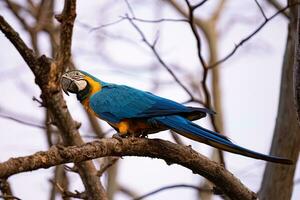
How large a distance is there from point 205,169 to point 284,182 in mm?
1200

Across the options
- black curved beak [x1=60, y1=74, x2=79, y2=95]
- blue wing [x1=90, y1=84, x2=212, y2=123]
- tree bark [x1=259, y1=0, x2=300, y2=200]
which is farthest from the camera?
tree bark [x1=259, y1=0, x2=300, y2=200]

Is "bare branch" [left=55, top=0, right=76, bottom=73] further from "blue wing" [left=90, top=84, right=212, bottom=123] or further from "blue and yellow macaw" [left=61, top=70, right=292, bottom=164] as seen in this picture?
"blue wing" [left=90, top=84, right=212, bottom=123]

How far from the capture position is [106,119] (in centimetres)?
383

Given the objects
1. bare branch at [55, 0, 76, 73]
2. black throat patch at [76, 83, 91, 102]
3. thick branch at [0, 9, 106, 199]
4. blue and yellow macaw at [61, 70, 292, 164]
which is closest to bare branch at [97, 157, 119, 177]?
thick branch at [0, 9, 106, 199]

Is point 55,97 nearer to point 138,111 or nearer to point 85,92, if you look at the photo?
point 85,92

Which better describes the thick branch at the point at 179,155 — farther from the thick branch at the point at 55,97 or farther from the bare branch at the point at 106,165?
the thick branch at the point at 55,97

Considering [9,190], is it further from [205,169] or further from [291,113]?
[291,113]

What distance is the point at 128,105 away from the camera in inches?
146


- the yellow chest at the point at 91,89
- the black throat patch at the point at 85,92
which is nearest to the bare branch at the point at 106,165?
the yellow chest at the point at 91,89

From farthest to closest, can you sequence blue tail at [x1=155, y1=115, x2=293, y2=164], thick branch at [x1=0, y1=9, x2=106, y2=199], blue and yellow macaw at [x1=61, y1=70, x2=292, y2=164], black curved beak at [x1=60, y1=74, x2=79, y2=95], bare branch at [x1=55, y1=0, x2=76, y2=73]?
black curved beak at [x1=60, y1=74, x2=79, y2=95]
bare branch at [x1=55, y1=0, x2=76, y2=73]
thick branch at [x1=0, y1=9, x2=106, y2=199]
blue and yellow macaw at [x1=61, y1=70, x2=292, y2=164]
blue tail at [x1=155, y1=115, x2=293, y2=164]

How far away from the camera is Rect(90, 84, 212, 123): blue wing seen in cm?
346

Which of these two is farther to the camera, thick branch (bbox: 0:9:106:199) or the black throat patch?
the black throat patch

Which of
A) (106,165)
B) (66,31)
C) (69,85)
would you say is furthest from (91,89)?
(106,165)

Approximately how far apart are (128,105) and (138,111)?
129mm
